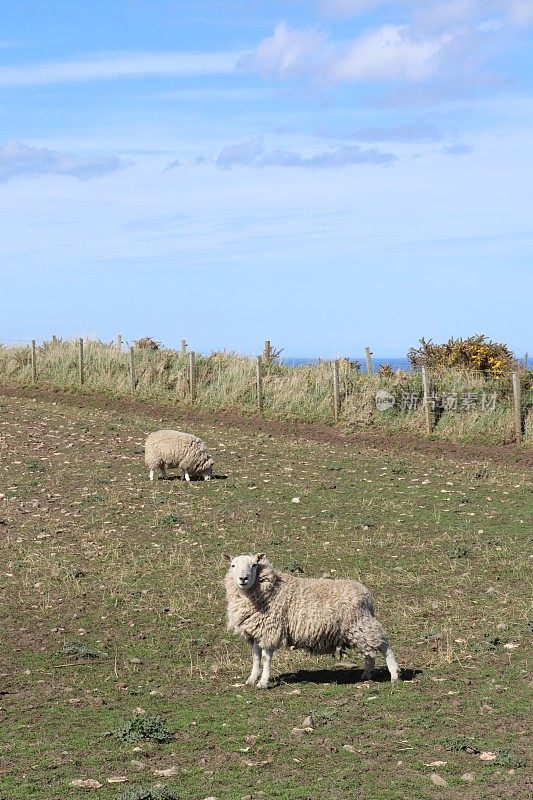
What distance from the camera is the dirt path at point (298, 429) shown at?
3014 cm

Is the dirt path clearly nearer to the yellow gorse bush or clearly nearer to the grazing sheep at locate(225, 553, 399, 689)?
the yellow gorse bush

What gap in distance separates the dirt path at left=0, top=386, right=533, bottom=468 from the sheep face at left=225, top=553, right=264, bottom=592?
1851cm

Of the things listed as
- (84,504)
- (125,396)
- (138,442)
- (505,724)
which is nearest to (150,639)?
(505,724)

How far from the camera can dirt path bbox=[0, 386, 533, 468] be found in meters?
30.1

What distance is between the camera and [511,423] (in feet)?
104

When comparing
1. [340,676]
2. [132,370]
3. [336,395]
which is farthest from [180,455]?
[132,370]

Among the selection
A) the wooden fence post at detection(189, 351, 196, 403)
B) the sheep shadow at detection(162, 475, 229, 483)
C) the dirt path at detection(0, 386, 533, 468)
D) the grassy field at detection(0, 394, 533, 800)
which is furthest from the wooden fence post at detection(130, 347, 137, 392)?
the sheep shadow at detection(162, 475, 229, 483)

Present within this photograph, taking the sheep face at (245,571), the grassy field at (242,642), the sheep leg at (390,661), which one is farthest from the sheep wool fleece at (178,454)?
the sheep leg at (390,661)

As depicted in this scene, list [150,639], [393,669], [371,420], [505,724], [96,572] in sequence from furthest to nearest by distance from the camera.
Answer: [371,420]
[96,572]
[150,639]
[393,669]
[505,724]

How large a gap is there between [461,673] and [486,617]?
7.92 feet

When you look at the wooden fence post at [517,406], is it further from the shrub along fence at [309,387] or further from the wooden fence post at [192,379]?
the wooden fence post at [192,379]

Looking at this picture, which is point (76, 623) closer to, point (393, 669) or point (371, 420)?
point (393, 669)

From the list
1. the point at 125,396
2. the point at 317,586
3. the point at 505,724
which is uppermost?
the point at 125,396

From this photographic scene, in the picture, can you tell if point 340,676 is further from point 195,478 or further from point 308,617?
point 195,478
